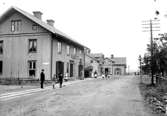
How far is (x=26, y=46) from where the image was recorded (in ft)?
93.5

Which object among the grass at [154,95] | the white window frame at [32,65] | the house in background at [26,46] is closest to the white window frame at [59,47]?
the house in background at [26,46]

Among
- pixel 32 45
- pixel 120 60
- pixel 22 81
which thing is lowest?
pixel 22 81

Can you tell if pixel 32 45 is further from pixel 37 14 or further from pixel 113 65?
pixel 113 65

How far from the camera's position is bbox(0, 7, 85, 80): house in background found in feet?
90.9

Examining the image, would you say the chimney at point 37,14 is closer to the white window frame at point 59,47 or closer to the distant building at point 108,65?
the white window frame at point 59,47

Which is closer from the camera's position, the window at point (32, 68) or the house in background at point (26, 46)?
the house in background at point (26, 46)

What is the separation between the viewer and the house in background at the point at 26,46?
27703 mm

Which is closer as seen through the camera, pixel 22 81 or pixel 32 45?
pixel 22 81

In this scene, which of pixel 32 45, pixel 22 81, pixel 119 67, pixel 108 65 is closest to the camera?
pixel 22 81

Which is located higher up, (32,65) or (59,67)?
(32,65)

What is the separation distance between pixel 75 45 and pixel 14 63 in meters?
11.8

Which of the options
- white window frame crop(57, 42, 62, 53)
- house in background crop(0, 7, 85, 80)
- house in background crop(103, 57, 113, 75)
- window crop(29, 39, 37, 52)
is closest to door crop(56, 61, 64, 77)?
house in background crop(0, 7, 85, 80)

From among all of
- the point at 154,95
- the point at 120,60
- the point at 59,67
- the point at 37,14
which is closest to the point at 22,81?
the point at 59,67

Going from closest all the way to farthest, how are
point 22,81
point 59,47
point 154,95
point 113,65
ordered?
point 154,95, point 22,81, point 59,47, point 113,65
